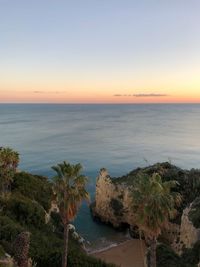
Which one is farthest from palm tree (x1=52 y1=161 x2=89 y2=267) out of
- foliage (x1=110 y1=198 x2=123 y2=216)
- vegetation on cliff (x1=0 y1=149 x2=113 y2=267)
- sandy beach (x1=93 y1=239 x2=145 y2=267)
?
foliage (x1=110 y1=198 x2=123 y2=216)

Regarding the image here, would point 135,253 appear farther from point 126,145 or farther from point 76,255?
point 126,145

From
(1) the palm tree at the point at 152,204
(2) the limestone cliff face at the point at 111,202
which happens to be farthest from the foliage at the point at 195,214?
(1) the palm tree at the point at 152,204

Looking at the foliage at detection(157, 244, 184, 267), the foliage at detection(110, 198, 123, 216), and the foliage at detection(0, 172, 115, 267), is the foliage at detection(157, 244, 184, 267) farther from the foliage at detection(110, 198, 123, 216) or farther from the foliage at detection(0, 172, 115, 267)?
the foliage at detection(110, 198, 123, 216)

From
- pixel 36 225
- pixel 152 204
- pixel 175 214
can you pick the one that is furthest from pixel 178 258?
pixel 36 225

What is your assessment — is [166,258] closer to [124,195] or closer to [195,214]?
[195,214]

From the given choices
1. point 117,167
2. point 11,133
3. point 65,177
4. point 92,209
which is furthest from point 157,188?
point 11,133

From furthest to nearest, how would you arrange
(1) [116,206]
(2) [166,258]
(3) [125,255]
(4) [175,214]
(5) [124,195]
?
(1) [116,206], (5) [124,195], (3) [125,255], (4) [175,214], (2) [166,258]
